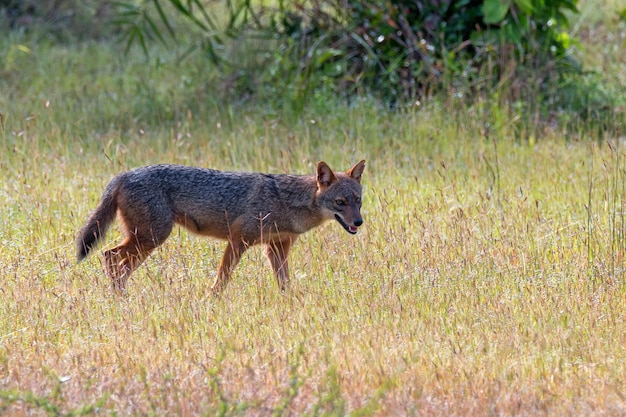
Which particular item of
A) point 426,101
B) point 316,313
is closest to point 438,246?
point 316,313

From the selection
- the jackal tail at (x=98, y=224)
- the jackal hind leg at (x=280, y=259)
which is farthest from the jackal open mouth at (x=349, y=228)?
the jackal tail at (x=98, y=224)

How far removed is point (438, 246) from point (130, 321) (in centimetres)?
229

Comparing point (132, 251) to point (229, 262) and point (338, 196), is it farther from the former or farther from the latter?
point (338, 196)

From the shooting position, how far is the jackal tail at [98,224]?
691 cm

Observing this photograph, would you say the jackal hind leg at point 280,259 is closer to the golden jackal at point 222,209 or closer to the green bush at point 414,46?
the golden jackal at point 222,209

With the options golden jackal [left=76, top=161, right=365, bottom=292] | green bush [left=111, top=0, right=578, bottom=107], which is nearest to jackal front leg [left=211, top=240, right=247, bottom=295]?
golden jackal [left=76, top=161, right=365, bottom=292]

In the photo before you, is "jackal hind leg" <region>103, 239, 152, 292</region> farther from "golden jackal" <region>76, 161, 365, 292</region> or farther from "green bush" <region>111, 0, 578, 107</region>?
"green bush" <region>111, 0, 578, 107</region>

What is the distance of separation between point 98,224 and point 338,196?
64.5 inches

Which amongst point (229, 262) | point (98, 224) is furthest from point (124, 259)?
point (229, 262)

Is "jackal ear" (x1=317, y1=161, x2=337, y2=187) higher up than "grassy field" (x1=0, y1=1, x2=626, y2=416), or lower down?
higher up

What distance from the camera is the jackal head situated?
7.17 metres

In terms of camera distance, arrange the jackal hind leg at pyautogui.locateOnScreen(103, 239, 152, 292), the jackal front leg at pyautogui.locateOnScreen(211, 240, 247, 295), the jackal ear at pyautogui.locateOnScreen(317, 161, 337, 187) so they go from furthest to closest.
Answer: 1. the jackal ear at pyautogui.locateOnScreen(317, 161, 337, 187)
2. the jackal hind leg at pyautogui.locateOnScreen(103, 239, 152, 292)
3. the jackal front leg at pyautogui.locateOnScreen(211, 240, 247, 295)

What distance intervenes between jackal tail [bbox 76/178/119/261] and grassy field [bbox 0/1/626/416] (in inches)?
6.9

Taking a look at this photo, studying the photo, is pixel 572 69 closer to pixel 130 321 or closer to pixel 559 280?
pixel 559 280
